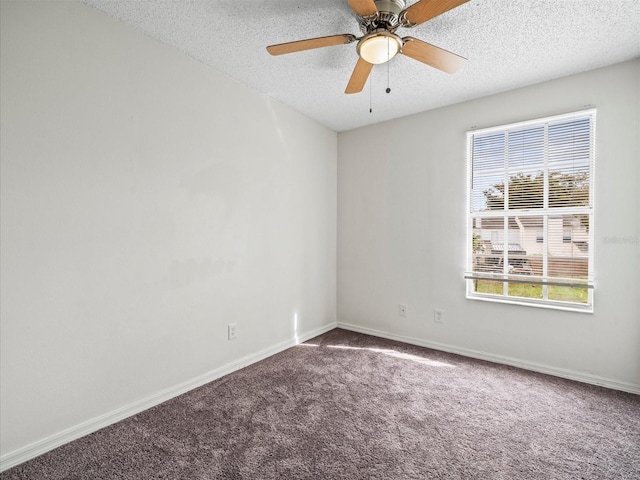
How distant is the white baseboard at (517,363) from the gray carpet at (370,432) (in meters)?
0.08

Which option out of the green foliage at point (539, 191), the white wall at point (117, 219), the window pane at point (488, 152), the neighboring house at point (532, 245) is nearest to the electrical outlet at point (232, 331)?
the white wall at point (117, 219)

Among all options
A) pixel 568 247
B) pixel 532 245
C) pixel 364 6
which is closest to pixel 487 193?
pixel 532 245

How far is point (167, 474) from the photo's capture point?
158 cm

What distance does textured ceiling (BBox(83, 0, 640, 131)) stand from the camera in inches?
75.0

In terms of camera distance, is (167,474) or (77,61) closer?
(167,474)

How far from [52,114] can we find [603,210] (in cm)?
375

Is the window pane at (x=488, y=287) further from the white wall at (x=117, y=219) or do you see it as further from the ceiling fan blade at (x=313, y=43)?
the ceiling fan blade at (x=313, y=43)

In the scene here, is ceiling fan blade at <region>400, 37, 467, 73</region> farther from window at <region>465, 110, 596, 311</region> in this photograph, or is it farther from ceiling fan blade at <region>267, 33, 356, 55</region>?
window at <region>465, 110, 596, 311</region>

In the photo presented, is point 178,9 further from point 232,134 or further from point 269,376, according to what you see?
point 269,376

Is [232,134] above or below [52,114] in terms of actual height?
above

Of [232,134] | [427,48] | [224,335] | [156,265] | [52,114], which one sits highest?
[427,48]

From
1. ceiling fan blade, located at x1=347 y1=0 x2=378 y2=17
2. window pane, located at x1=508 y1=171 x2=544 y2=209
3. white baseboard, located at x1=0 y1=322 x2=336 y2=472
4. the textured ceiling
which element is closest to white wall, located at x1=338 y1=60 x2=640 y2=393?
the textured ceiling

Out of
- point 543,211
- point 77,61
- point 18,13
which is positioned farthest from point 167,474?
point 543,211

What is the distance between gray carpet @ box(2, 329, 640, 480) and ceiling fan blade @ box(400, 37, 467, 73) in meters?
2.21
